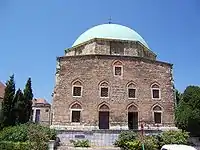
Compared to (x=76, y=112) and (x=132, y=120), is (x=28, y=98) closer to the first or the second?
(x=76, y=112)

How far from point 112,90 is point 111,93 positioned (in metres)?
0.29

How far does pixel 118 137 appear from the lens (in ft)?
69.8

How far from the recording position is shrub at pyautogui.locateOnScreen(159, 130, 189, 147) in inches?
803

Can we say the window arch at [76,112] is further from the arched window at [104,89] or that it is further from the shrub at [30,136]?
the shrub at [30,136]

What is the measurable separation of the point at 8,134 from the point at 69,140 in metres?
4.88

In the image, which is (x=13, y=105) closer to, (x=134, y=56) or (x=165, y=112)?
(x=134, y=56)

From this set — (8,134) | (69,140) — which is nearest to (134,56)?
(69,140)

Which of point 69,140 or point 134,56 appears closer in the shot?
point 69,140

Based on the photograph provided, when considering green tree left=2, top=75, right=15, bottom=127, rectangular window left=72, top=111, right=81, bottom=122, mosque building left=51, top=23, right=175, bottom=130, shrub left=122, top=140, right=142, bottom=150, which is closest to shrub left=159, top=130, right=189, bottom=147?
shrub left=122, top=140, right=142, bottom=150

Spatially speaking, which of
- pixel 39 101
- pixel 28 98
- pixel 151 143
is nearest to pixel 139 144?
pixel 151 143

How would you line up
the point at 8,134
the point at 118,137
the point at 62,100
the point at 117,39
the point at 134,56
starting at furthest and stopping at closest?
the point at 117,39
the point at 134,56
the point at 62,100
the point at 118,137
the point at 8,134

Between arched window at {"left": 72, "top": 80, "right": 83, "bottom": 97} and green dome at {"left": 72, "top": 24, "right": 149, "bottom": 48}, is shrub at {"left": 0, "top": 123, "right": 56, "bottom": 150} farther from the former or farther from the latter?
green dome at {"left": 72, "top": 24, "right": 149, "bottom": 48}

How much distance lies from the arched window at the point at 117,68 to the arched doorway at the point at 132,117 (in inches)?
127

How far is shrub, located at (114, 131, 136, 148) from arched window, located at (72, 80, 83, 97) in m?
5.47
